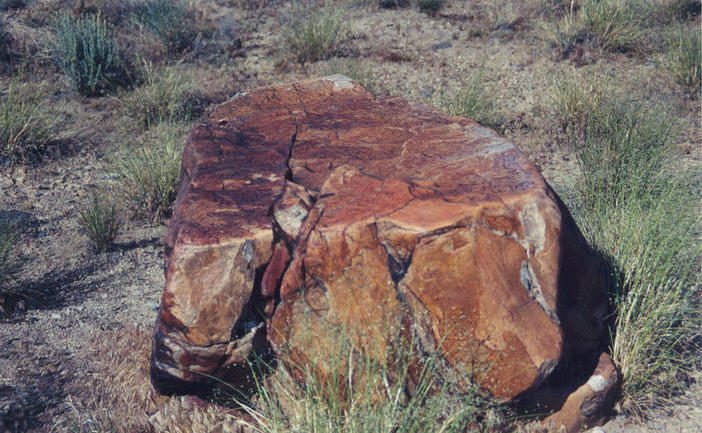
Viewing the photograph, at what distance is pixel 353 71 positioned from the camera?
6.50 metres

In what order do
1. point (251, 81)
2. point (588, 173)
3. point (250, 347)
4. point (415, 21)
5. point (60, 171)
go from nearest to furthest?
point (250, 347) → point (588, 173) → point (60, 171) → point (251, 81) → point (415, 21)

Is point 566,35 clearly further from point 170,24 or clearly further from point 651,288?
point 651,288

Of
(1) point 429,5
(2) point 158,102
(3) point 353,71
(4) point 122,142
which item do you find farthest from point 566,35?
(4) point 122,142

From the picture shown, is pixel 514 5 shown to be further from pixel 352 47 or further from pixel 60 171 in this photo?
pixel 60 171

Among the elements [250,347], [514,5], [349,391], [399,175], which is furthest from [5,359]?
[514,5]

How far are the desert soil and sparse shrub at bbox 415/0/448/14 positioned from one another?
0.44 ft

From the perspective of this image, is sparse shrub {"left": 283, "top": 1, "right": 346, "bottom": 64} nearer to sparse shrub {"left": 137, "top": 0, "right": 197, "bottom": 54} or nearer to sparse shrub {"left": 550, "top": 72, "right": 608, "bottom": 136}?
sparse shrub {"left": 137, "top": 0, "right": 197, "bottom": 54}

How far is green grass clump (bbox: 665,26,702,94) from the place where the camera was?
6508 millimetres

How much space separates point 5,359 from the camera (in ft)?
10.5

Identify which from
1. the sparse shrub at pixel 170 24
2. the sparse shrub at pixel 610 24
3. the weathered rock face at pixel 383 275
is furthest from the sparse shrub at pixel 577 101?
the sparse shrub at pixel 170 24

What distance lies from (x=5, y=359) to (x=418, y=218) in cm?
223

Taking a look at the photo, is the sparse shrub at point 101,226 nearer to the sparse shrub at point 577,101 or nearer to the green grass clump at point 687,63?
the sparse shrub at point 577,101

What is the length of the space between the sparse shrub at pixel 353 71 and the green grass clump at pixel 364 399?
435 cm

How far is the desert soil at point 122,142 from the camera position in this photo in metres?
3.09
